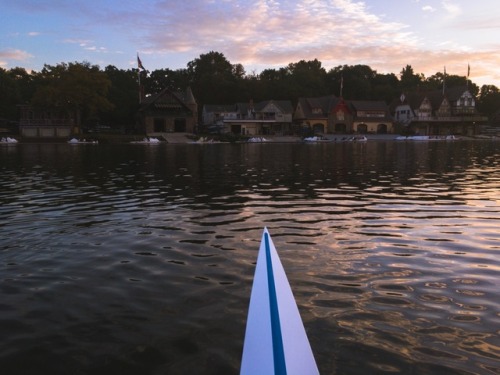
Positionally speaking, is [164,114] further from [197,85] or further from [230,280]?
[230,280]

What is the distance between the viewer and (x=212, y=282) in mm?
7953

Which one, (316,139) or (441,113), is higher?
(441,113)

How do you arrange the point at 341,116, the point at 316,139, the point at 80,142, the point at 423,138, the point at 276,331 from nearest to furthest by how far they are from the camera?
1. the point at 276,331
2. the point at 80,142
3. the point at 316,139
4. the point at 423,138
5. the point at 341,116

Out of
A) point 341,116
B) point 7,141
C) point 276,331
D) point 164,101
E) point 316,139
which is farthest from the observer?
point 341,116

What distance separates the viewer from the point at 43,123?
3410 inches

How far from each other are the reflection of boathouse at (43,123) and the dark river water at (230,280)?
7606cm

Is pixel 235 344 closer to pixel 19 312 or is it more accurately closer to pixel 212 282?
pixel 212 282

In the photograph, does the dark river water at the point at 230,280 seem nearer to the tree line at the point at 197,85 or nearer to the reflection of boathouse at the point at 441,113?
the tree line at the point at 197,85

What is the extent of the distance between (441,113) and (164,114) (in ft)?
231

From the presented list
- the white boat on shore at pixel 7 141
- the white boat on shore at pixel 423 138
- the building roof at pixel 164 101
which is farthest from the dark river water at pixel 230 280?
the white boat on shore at pixel 423 138

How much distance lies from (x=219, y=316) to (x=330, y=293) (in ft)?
6.67

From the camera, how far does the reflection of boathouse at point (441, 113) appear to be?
110806 millimetres

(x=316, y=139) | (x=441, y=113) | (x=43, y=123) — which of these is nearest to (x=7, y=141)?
(x=43, y=123)

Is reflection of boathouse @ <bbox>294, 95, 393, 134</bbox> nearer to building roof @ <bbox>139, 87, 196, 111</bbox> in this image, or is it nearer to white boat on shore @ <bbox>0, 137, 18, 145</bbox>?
building roof @ <bbox>139, 87, 196, 111</bbox>
